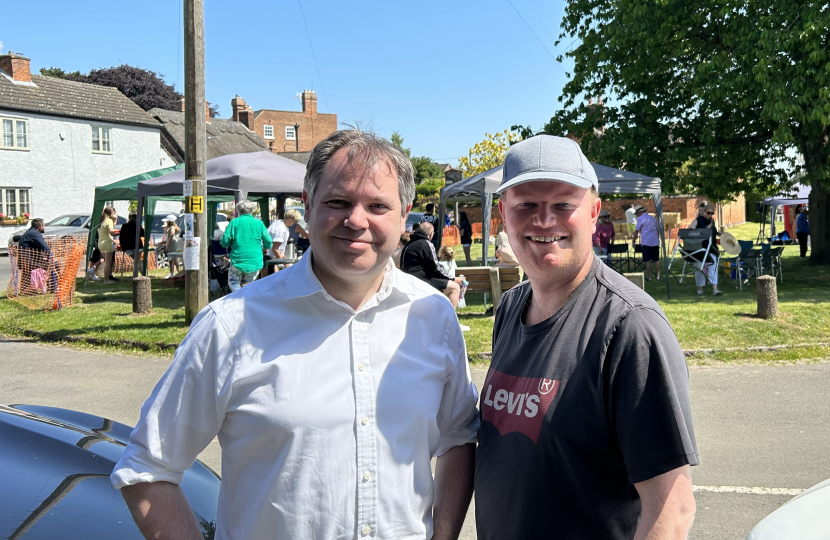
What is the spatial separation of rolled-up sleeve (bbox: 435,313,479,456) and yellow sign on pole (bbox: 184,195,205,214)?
8849 mm

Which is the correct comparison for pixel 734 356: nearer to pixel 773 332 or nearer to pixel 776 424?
pixel 773 332

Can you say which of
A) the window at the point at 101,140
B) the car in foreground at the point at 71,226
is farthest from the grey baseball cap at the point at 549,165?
the window at the point at 101,140

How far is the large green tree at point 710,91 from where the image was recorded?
14359 mm

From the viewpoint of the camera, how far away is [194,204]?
10.3 meters

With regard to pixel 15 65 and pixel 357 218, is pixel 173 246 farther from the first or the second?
pixel 15 65

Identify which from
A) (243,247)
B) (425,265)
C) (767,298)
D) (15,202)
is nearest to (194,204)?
(243,247)

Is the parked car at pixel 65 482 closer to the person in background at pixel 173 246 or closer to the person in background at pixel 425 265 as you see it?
the person in background at pixel 425 265

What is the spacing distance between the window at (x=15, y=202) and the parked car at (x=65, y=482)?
33.5m

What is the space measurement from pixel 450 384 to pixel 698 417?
516cm

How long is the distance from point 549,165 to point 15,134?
36444mm

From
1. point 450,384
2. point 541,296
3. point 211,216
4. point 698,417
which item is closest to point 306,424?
point 450,384

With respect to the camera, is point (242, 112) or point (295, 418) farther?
point (242, 112)

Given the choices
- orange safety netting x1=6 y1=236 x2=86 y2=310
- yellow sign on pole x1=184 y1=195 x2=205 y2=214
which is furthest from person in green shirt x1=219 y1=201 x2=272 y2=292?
orange safety netting x1=6 y1=236 x2=86 y2=310

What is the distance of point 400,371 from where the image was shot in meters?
1.96
